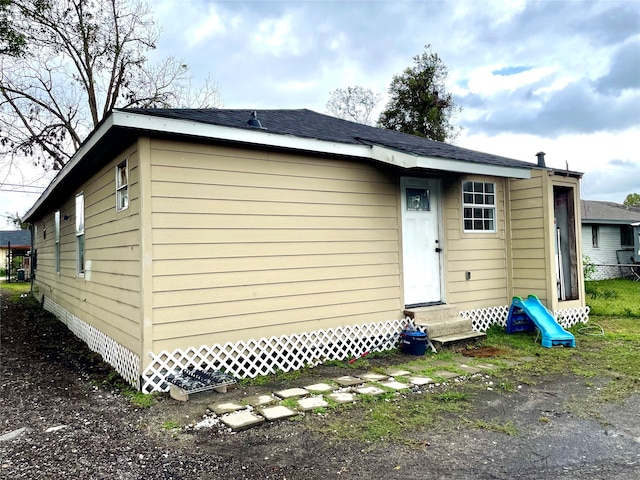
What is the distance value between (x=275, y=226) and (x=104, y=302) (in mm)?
2682

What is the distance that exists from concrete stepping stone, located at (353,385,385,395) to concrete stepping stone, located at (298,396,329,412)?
0.41m

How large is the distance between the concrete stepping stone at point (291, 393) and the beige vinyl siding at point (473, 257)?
3.24m

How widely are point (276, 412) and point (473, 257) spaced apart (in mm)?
4548

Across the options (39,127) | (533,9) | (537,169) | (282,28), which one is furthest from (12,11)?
(537,169)

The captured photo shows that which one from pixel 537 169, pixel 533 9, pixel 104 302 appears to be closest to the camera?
pixel 104 302

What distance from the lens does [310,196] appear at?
17.4ft

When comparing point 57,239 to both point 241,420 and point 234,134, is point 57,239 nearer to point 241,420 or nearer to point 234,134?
point 234,134

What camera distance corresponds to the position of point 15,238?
35500 mm

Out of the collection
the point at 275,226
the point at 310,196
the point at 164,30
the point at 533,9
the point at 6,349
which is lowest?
the point at 6,349

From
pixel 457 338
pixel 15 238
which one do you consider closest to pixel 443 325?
pixel 457 338

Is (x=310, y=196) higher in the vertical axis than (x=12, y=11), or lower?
lower

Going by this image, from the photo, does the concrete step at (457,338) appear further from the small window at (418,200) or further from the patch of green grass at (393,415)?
A: the small window at (418,200)

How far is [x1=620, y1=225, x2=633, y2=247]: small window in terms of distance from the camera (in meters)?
18.6

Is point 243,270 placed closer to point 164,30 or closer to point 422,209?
point 422,209
